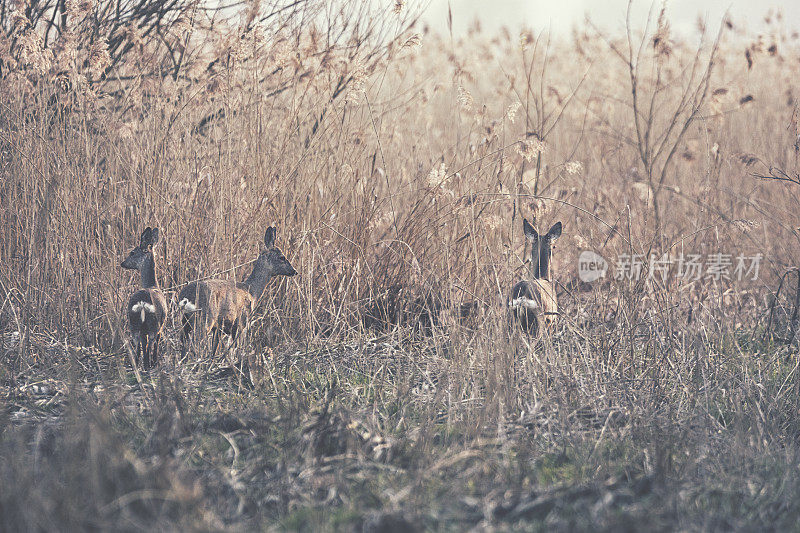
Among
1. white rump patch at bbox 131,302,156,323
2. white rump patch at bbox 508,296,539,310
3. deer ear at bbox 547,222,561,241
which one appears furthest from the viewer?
deer ear at bbox 547,222,561,241

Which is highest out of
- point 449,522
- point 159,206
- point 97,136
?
point 97,136

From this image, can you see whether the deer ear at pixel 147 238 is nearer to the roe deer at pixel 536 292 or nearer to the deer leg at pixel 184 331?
the deer leg at pixel 184 331

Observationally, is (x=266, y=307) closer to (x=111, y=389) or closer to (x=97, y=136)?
(x=111, y=389)

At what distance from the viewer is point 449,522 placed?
2.49m

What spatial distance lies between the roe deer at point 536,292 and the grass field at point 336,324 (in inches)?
5.4

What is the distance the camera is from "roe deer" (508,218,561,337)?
14.1 ft

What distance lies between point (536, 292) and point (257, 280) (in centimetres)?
147

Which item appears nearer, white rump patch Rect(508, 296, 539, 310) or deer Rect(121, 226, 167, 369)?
deer Rect(121, 226, 167, 369)

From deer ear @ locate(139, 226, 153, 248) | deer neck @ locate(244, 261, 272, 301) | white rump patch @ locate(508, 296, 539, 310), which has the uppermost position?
deer ear @ locate(139, 226, 153, 248)

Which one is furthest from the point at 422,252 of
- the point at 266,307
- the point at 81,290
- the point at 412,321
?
the point at 81,290

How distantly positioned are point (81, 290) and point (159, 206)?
640 millimetres

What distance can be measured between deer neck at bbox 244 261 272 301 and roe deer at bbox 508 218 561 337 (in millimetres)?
1284

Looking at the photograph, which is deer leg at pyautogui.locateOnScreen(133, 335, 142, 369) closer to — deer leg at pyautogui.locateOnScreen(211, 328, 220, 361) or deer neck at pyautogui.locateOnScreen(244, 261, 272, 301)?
deer leg at pyautogui.locateOnScreen(211, 328, 220, 361)

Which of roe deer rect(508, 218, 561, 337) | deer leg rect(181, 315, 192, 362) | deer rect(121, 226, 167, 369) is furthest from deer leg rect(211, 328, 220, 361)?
roe deer rect(508, 218, 561, 337)
